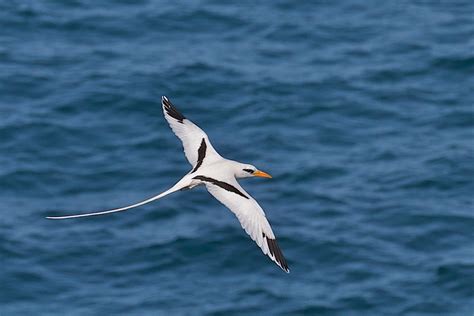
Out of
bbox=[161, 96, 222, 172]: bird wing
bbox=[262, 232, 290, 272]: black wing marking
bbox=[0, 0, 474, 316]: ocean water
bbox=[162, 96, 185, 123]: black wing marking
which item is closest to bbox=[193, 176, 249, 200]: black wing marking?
bbox=[161, 96, 222, 172]: bird wing

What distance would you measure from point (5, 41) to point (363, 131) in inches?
496

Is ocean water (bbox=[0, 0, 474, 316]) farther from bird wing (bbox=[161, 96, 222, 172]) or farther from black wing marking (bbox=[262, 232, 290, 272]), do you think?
black wing marking (bbox=[262, 232, 290, 272])

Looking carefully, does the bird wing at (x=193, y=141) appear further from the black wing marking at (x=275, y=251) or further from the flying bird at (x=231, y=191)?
the black wing marking at (x=275, y=251)

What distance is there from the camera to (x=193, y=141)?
26766 millimetres

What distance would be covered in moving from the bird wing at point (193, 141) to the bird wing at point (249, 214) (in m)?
0.95

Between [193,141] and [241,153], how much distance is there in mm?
10415

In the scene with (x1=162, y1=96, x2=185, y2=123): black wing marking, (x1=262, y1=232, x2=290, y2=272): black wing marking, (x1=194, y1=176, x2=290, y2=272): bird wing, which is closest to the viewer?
(x1=262, y1=232, x2=290, y2=272): black wing marking

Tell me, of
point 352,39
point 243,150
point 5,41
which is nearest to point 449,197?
point 243,150

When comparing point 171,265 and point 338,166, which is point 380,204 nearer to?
point 338,166

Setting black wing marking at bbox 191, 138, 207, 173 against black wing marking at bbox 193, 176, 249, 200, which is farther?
black wing marking at bbox 191, 138, 207, 173

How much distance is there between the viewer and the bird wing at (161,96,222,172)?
25875 mm

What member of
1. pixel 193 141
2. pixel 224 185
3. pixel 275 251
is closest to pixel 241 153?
pixel 193 141

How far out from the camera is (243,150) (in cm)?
3719

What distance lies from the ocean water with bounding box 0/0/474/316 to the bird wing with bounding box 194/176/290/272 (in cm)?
870
